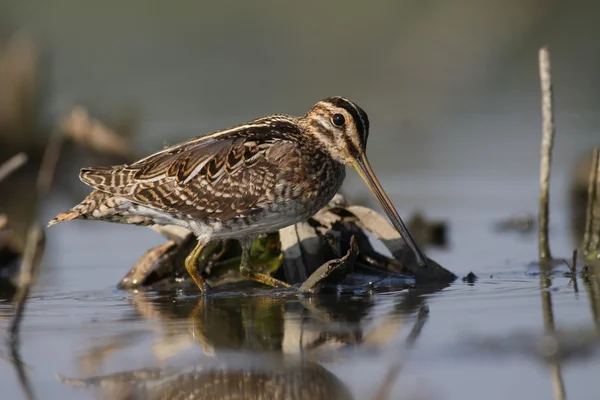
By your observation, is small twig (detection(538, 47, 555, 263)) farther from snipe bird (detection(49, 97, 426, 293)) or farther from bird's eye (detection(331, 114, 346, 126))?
bird's eye (detection(331, 114, 346, 126))

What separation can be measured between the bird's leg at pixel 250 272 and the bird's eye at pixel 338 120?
3.43ft

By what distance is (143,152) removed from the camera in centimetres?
1467

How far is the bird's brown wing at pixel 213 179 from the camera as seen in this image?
26.3ft

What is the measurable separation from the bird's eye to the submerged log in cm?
65

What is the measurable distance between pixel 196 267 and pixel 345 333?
2.14 m

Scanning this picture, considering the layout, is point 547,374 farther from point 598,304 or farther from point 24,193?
point 24,193

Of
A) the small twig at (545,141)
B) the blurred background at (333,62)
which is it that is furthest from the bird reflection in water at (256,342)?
the blurred background at (333,62)

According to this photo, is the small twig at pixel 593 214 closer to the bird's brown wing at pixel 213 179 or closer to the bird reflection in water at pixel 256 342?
the bird reflection in water at pixel 256 342

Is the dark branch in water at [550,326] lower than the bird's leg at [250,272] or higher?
lower

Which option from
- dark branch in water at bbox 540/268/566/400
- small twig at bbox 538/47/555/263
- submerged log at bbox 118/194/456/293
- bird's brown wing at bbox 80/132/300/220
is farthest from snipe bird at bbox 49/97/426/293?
small twig at bbox 538/47/555/263

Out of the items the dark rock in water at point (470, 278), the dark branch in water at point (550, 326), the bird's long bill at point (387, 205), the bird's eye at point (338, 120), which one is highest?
the bird's eye at point (338, 120)

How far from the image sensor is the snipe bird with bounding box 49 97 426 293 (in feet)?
26.2

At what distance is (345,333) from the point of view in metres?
6.33

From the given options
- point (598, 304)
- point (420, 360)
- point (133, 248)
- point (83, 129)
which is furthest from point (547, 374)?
point (83, 129)
